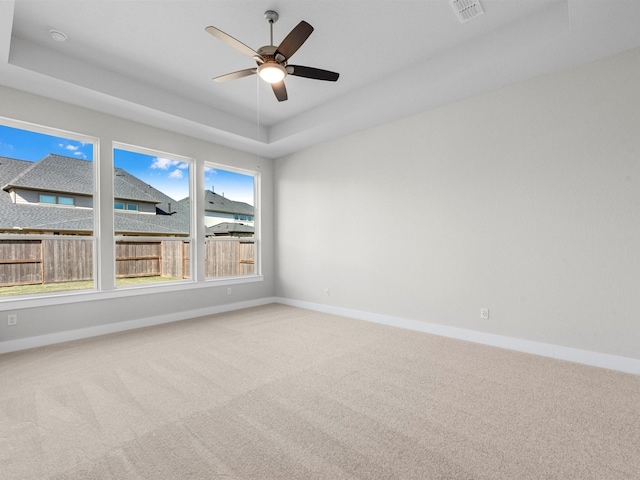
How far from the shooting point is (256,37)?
121 inches

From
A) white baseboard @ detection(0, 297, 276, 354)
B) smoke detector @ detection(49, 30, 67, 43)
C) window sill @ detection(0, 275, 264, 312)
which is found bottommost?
white baseboard @ detection(0, 297, 276, 354)

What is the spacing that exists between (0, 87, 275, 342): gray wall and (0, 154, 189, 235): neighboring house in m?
0.21

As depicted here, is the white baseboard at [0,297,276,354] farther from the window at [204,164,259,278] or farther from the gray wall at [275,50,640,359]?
the gray wall at [275,50,640,359]

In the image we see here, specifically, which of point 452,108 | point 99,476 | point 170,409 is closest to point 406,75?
point 452,108

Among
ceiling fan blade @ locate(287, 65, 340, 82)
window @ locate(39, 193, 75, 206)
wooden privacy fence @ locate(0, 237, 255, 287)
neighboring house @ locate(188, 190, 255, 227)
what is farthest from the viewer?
neighboring house @ locate(188, 190, 255, 227)

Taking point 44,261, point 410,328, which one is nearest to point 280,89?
point 410,328

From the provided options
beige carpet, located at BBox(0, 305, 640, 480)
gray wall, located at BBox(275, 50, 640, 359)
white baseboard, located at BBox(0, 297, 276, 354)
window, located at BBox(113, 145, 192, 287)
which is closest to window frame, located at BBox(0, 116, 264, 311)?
window, located at BBox(113, 145, 192, 287)

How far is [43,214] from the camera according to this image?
12.3 ft

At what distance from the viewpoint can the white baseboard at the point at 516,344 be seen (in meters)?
2.86

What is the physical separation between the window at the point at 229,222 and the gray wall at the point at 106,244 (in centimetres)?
26

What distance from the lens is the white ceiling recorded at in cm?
265

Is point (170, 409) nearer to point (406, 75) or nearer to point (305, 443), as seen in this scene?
point (305, 443)

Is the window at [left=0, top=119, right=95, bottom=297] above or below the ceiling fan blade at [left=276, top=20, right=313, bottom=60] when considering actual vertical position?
below

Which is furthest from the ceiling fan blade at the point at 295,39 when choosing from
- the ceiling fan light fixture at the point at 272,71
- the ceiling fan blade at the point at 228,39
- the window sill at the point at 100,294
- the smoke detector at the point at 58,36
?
the window sill at the point at 100,294
